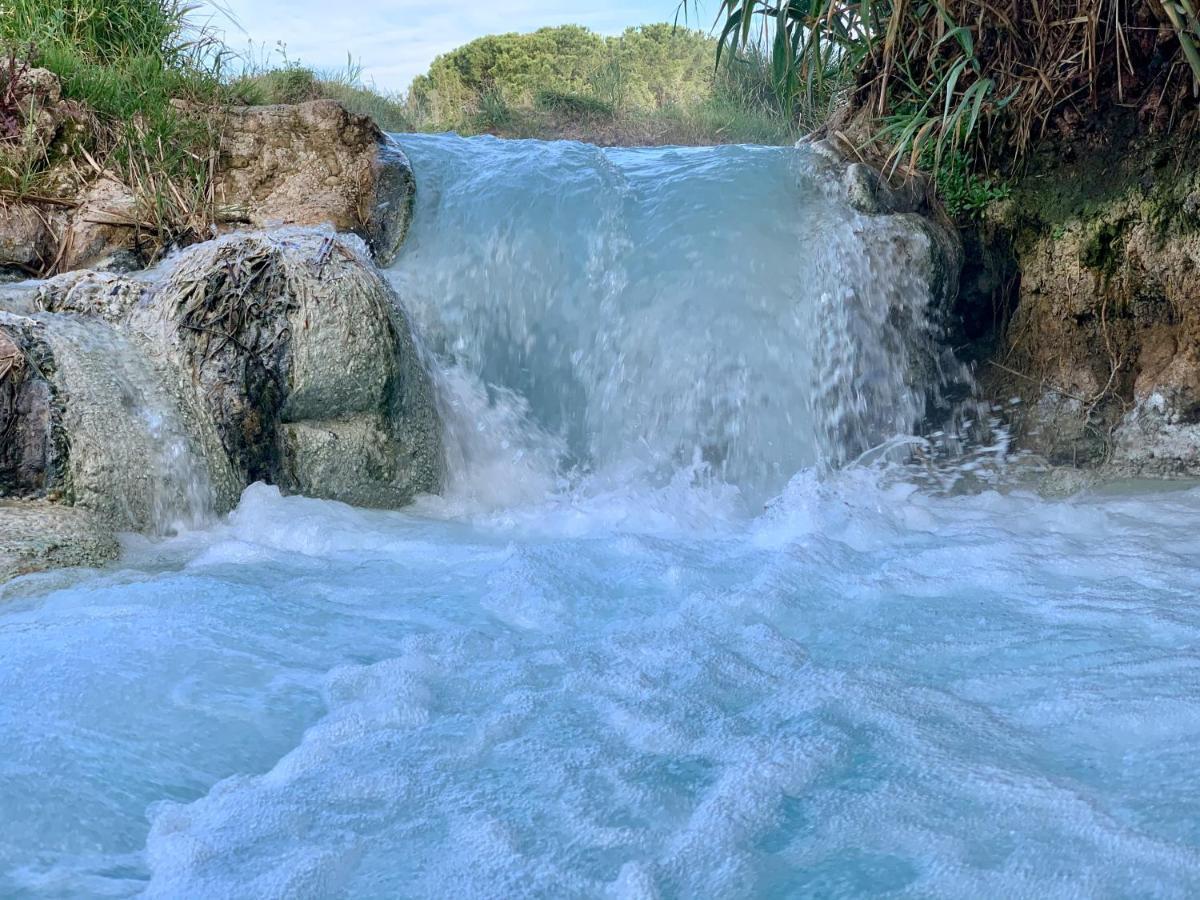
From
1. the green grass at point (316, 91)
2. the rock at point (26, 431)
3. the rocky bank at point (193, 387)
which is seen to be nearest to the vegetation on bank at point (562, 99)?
the green grass at point (316, 91)

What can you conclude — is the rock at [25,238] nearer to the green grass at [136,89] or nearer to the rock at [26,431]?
the green grass at [136,89]

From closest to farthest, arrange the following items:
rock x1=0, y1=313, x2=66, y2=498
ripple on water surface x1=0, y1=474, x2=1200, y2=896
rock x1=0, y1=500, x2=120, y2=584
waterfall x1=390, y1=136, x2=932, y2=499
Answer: ripple on water surface x1=0, y1=474, x2=1200, y2=896 < rock x1=0, y1=500, x2=120, y2=584 < rock x1=0, y1=313, x2=66, y2=498 < waterfall x1=390, y1=136, x2=932, y2=499

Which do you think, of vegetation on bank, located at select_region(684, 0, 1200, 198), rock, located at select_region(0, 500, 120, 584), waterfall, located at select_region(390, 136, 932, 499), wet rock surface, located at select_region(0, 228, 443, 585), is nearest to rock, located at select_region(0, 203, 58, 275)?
wet rock surface, located at select_region(0, 228, 443, 585)

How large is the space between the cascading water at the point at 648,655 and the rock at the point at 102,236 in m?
1.19

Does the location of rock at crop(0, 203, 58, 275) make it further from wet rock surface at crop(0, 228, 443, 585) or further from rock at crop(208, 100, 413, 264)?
rock at crop(208, 100, 413, 264)

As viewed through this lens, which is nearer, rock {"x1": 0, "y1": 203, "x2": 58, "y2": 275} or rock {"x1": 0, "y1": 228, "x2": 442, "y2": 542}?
rock {"x1": 0, "y1": 228, "x2": 442, "y2": 542}

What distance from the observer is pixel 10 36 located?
5582 mm

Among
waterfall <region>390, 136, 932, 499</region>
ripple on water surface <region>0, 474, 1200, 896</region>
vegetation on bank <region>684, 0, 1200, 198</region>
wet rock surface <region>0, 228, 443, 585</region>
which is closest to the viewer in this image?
ripple on water surface <region>0, 474, 1200, 896</region>

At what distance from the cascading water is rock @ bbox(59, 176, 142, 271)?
3.91 ft

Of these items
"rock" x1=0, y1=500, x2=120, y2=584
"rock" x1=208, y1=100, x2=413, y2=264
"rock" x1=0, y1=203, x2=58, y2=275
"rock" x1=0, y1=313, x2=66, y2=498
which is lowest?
"rock" x1=0, y1=500, x2=120, y2=584

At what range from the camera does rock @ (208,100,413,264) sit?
210 inches

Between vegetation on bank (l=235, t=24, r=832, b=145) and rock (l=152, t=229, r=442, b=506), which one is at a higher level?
vegetation on bank (l=235, t=24, r=832, b=145)

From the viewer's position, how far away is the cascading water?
1.86 metres

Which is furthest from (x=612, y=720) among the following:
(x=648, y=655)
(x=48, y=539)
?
(x=48, y=539)
